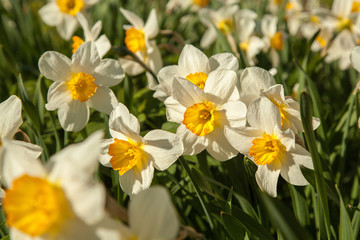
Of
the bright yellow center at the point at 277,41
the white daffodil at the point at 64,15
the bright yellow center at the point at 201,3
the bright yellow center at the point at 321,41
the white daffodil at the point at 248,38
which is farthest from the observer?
the bright yellow center at the point at 201,3

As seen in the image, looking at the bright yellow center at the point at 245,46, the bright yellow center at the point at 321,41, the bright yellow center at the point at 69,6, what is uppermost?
the bright yellow center at the point at 69,6

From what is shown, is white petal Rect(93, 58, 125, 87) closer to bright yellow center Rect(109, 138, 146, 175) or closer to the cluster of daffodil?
the cluster of daffodil

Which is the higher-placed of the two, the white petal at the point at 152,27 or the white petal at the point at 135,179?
the white petal at the point at 152,27

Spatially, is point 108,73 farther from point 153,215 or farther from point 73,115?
point 153,215

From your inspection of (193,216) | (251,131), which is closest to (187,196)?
(193,216)

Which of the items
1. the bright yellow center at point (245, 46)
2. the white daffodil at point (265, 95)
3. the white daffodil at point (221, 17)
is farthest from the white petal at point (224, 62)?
the white daffodil at point (221, 17)

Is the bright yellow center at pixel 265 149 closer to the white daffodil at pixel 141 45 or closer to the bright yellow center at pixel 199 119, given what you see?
the bright yellow center at pixel 199 119

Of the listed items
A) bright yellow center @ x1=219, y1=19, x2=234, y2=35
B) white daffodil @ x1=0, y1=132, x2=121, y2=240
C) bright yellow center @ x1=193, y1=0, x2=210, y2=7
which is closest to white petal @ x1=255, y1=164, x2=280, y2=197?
white daffodil @ x1=0, y1=132, x2=121, y2=240
